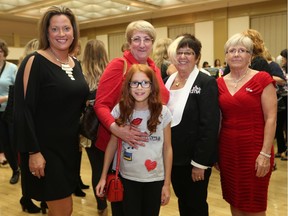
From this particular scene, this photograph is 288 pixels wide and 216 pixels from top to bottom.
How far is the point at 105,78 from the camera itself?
197cm

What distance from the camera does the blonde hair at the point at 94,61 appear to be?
9.82 feet

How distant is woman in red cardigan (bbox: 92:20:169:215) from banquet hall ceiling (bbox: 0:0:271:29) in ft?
31.5

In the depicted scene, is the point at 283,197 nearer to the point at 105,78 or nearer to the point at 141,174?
the point at 141,174

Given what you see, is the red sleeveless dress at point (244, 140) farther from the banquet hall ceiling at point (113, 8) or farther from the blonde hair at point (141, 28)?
the banquet hall ceiling at point (113, 8)

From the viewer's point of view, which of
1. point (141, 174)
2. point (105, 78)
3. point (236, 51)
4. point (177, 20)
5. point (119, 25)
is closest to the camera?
point (141, 174)

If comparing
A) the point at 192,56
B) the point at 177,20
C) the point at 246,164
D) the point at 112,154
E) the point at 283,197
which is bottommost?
the point at 283,197

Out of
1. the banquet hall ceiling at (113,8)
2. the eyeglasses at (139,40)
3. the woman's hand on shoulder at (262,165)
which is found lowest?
the woman's hand on shoulder at (262,165)

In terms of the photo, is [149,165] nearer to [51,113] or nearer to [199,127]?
[199,127]

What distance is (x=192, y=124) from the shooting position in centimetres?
205

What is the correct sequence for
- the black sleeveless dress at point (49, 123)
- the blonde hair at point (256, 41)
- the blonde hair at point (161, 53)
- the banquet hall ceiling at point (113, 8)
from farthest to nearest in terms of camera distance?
1. the banquet hall ceiling at point (113, 8)
2. the blonde hair at point (161, 53)
3. the blonde hair at point (256, 41)
4. the black sleeveless dress at point (49, 123)

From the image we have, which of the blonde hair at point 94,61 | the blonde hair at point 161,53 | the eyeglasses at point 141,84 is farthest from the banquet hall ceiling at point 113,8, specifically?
the eyeglasses at point 141,84

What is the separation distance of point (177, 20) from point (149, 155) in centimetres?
1242

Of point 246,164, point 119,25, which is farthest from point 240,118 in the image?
point 119,25

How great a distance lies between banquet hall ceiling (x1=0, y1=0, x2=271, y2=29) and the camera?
37.3 ft
